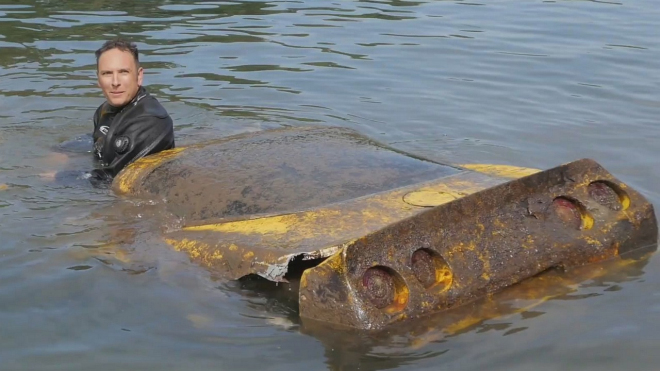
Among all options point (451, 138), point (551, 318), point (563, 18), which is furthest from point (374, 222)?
point (563, 18)

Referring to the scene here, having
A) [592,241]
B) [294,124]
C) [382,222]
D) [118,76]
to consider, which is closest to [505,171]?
[592,241]

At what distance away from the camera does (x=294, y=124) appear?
Answer: 8.20 m

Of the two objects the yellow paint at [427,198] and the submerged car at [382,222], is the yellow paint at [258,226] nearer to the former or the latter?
the submerged car at [382,222]

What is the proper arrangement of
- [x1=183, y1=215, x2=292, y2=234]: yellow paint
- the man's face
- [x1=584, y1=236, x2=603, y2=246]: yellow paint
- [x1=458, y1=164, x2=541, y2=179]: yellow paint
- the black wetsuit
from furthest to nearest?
the man's face, the black wetsuit, [x1=458, y1=164, x2=541, y2=179]: yellow paint, [x1=584, y1=236, x2=603, y2=246]: yellow paint, [x1=183, y1=215, x2=292, y2=234]: yellow paint

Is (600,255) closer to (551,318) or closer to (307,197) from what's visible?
(551,318)

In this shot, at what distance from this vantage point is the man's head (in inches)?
246

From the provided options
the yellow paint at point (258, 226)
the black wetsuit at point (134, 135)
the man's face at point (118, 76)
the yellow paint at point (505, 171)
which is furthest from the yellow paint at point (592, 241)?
the man's face at point (118, 76)

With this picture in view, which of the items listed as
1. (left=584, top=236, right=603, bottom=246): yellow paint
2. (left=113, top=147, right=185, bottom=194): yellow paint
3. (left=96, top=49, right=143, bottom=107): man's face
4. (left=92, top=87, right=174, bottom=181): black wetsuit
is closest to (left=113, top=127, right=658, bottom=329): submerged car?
(left=584, top=236, right=603, bottom=246): yellow paint


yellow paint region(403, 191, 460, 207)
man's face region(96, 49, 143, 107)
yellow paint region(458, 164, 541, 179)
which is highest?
man's face region(96, 49, 143, 107)

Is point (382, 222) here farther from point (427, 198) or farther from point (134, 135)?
point (134, 135)

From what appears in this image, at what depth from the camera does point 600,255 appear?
4.76 m

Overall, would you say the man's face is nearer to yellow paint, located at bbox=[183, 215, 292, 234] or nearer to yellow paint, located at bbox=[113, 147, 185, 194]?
yellow paint, located at bbox=[113, 147, 185, 194]

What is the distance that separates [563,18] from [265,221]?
29.6 ft

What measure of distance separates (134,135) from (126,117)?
0.18m
